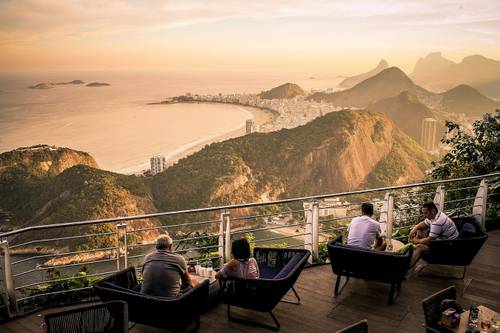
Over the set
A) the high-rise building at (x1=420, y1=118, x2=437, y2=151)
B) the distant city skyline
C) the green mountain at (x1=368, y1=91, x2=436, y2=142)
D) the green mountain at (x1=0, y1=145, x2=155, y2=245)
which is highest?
the distant city skyline

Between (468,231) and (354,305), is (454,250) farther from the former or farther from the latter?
(354,305)

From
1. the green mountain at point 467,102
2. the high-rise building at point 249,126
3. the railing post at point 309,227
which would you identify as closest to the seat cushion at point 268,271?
the railing post at point 309,227

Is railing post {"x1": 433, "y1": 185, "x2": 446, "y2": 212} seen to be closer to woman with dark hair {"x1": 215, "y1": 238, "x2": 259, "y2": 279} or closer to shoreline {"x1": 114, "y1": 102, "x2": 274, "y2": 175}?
woman with dark hair {"x1": 215, "y1": 238, "x2": 259, "y2": 279}

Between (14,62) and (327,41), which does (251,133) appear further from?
(14,62)

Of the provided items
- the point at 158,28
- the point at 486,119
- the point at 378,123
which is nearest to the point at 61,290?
the point at 486,119

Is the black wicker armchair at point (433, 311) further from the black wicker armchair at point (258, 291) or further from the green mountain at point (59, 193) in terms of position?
Result: the green mountain at point (59, 193)

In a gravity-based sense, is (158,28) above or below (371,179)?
above

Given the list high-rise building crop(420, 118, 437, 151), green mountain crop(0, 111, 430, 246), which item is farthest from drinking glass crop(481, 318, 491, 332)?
high-rise building crop(420, 118, 437, 151)
